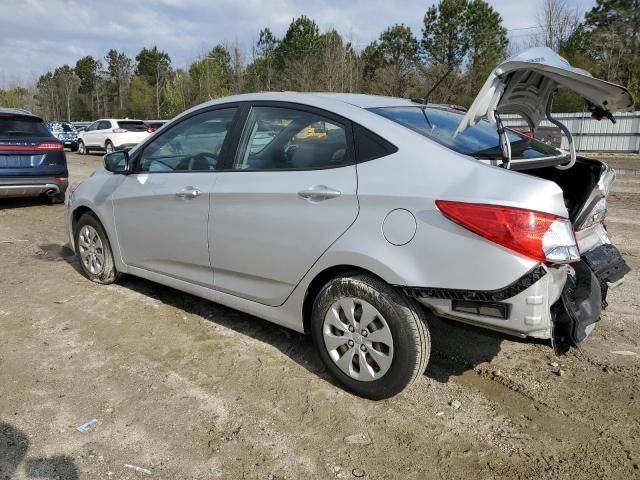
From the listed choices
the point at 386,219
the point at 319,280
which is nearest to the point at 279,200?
the point at 319,280

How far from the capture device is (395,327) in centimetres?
278

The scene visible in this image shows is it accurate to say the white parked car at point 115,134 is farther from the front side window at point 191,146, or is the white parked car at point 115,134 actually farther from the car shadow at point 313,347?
the car shadow at point 313,347

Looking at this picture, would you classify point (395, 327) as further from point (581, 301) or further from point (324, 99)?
point (324, 99)

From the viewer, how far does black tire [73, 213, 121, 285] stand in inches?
189

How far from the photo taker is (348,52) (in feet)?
116

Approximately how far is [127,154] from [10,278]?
2048mm

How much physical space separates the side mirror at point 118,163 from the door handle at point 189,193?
0.86m

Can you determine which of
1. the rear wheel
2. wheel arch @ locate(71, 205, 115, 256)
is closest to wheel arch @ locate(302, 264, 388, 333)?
wheel arch @ locate(71, 205, 115, 256)

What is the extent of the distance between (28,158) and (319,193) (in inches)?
295

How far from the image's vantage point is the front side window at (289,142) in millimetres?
3100

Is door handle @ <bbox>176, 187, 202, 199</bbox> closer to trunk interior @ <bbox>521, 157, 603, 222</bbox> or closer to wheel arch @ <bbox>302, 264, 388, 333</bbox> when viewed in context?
wheel arch @ <bbox>302, 264, 388, 333</bbox>

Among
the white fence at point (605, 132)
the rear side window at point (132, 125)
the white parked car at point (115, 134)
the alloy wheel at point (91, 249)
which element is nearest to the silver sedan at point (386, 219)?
the alloy wheel at point (91, 249)

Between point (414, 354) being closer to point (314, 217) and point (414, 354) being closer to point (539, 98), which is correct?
point (314, 217)

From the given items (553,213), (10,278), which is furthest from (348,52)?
(553,213)
